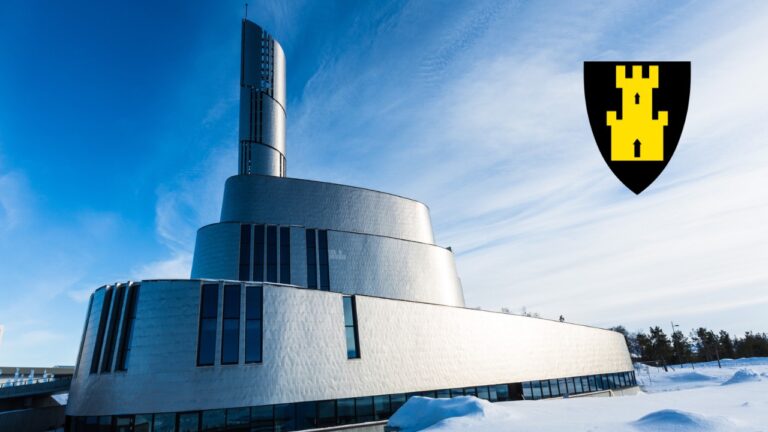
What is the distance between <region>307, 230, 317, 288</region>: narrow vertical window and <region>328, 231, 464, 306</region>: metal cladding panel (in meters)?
1.47

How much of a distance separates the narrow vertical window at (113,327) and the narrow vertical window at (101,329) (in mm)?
596

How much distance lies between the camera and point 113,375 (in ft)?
72.7

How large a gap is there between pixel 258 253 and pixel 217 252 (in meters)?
3.57

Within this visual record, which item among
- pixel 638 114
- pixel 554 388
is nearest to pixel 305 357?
pixel 638 114

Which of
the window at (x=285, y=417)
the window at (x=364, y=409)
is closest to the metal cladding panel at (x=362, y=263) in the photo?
the window at (x=364, y=409)

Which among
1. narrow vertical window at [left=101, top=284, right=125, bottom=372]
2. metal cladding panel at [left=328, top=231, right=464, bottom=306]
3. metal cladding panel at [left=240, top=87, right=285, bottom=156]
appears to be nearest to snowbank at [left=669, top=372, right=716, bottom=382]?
metal cladding panel at [left=328, top=231, right=464, bottom=306]

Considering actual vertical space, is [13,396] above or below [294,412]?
above

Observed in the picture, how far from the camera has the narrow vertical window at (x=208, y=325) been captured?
22.3 meters

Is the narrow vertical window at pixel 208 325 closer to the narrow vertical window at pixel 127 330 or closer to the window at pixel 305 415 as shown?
the narrow vertical window at pixel 127 330

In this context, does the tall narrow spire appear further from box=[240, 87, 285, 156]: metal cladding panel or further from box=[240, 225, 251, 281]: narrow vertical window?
box=[240, 225, 251, 281]: narrow vertical window

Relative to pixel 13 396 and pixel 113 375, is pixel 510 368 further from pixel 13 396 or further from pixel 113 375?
pixel 13 396

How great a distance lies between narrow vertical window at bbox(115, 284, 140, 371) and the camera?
2255cm

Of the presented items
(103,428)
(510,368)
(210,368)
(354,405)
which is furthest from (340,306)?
(510,368)

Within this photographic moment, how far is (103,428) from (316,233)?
22.0m
